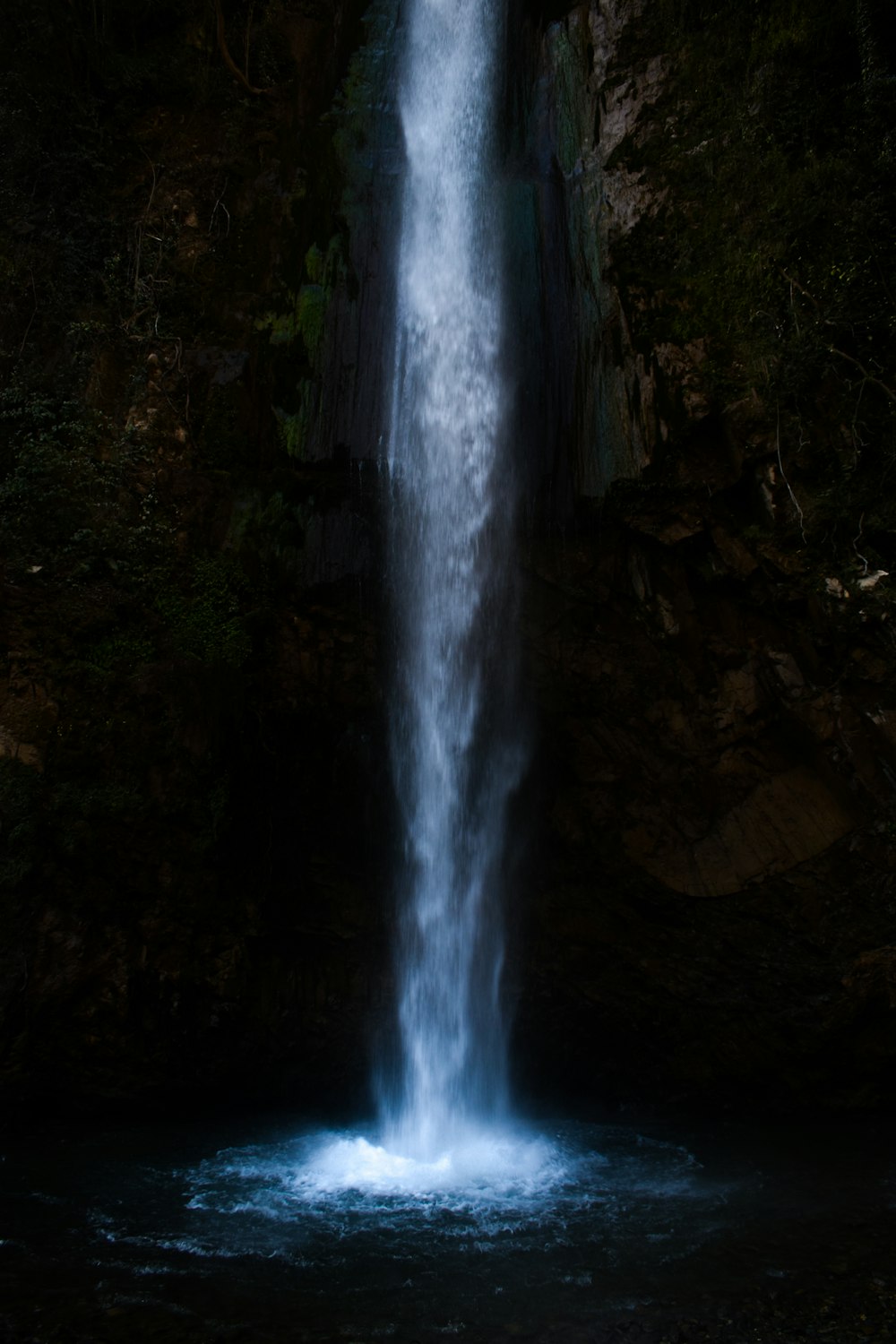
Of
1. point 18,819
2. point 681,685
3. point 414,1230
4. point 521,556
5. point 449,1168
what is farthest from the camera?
point 521,556

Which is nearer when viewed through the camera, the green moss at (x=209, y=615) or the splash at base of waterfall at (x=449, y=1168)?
the splash at base of waterfall at (x=449, y=1168)

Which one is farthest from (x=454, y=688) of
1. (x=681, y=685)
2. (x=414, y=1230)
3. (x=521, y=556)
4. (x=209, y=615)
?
(x=414, y=1230)

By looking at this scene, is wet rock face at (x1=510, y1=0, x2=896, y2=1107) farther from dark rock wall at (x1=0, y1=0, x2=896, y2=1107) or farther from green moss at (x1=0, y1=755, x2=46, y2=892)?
green moss at (x1=0, y1=755, x2=46, y2=892)

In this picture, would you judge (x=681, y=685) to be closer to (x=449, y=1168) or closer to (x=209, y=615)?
(x=449, y=1168)

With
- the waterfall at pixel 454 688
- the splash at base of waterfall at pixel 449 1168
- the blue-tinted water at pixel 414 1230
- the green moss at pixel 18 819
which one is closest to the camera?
the blue-tinted water at pixel 414 1230

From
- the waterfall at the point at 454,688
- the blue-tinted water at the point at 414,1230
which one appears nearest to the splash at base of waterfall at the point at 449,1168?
the blue-tinted water at the point at 414,1230

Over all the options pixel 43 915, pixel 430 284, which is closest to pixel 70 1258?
pixel 43 915

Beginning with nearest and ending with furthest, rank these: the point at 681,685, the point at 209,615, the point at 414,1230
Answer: the point at 414,1230, the point at 681,685, the point at 209,615

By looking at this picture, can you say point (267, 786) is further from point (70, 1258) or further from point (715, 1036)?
point (715, 1036)

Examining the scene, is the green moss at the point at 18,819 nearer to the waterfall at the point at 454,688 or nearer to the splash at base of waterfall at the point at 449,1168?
the waterfall at the point at 454,688

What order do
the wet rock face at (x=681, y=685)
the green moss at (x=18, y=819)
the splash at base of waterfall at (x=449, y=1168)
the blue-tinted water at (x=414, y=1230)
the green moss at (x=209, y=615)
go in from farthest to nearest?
the green moss at (x=209, y=615) < the green moss at (x=18, y=819) < the wet rock face at (x=681, y=685) < the splash at base of waterfall at (x=449, y=1168) < the blue-tinted water at (x=414, y=1230)

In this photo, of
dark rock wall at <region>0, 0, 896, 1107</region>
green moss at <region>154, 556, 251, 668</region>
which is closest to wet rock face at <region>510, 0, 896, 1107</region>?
dark rock wall at <region>0, 0, 896, 1107</region>

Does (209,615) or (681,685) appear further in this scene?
(209,615)

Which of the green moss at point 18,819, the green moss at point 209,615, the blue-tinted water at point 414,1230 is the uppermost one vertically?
the green moss at point 209,615
